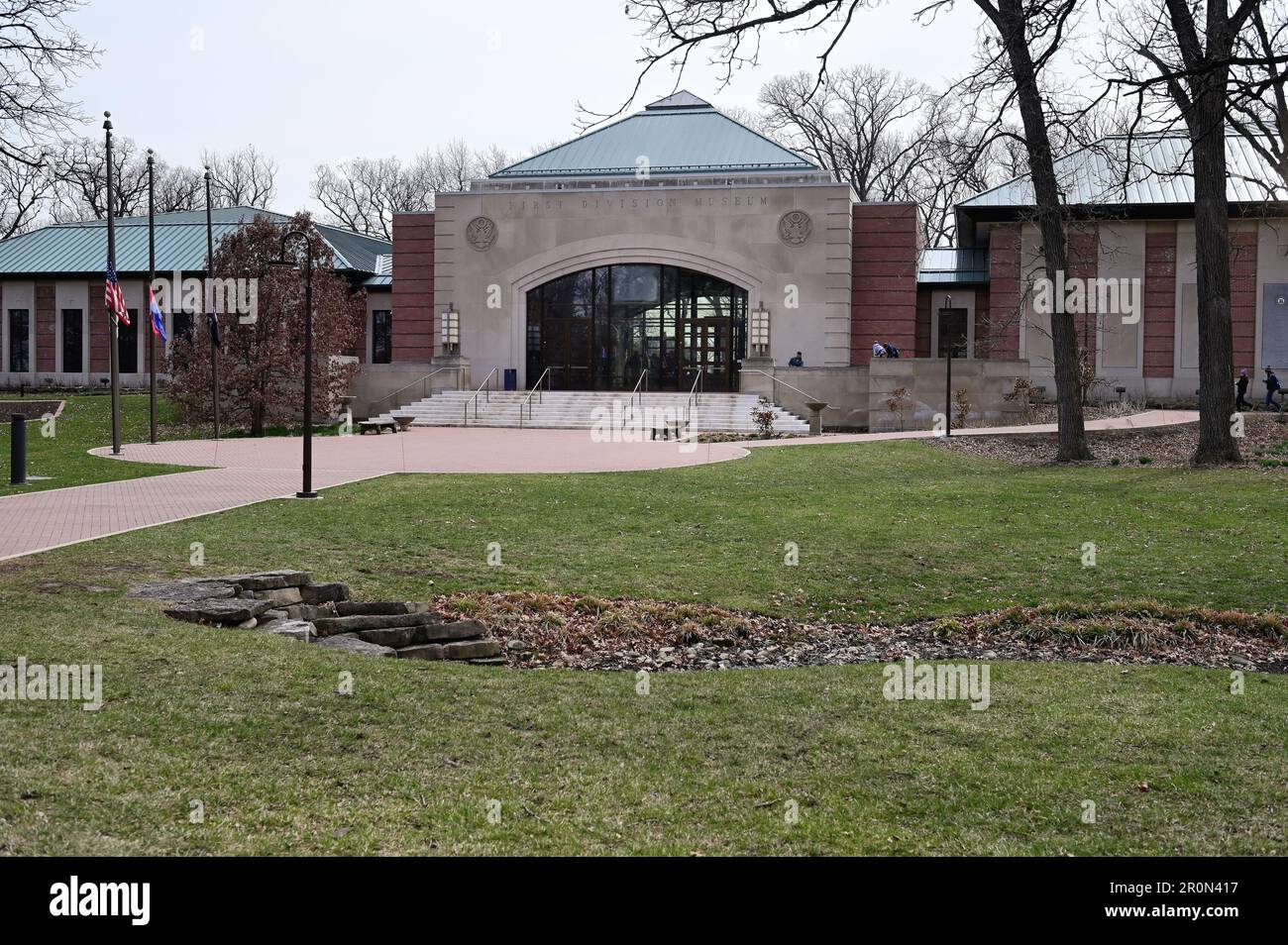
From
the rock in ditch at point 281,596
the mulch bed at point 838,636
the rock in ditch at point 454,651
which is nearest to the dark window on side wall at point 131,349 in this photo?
the rock in ditch at point 281,596

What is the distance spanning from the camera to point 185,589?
36.2 feet

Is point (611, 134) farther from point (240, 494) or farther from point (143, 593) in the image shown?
point (143, 593)

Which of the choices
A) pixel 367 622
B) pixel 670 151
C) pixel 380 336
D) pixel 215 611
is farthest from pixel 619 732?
pixel 380 336

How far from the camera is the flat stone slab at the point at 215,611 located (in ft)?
33.3

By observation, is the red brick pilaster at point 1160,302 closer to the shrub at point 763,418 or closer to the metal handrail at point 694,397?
the shrub at point 763,418

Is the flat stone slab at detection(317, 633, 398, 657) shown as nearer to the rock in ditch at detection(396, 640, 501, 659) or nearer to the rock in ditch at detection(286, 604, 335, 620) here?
the rock in ditch at detection(396, 640, 501, 659)

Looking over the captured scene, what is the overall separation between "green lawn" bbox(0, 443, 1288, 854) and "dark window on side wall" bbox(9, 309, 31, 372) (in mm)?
44819

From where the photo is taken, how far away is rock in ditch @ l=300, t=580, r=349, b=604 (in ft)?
38.2

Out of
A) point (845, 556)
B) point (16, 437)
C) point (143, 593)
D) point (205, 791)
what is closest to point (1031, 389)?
point (845, 556)

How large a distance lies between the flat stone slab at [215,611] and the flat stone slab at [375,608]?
91 centimetres

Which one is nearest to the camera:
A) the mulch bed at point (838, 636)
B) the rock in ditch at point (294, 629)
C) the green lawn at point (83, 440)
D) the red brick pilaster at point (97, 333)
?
the rock in ditch at point (294, 629)

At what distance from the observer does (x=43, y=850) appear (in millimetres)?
4887

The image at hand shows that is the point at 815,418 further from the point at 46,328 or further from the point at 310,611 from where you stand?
the point at 46,328

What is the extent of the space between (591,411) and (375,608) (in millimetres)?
28600
